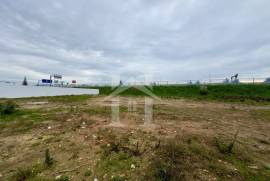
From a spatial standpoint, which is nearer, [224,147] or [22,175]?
[22,175]

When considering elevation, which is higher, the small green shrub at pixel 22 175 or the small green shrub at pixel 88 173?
the small green shrub at pixel 22 175

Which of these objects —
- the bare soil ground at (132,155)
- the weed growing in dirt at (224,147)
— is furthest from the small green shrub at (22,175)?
the weed growing in dirt at (224,147)

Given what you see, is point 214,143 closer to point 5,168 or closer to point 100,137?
point 100,137

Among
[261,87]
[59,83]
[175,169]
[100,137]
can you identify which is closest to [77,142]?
[100,137]

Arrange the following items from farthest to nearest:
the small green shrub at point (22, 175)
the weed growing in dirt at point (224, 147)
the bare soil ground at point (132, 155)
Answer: the weed growing in dirt at point (224, 147)
the bare soil ground at point (132, 155)
the small green shrub at point (22, 175)

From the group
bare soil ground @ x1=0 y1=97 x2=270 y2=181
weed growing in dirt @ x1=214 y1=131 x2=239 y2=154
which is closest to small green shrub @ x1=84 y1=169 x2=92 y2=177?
bare soil ground @ x1=0 y1=97 x2=270 y2=181

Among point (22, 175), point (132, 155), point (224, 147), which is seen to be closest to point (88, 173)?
point (132, 155)

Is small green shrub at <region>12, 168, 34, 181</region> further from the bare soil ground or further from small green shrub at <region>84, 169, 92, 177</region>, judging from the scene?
small green shrub at <region>84, 169, 92, 177</region>

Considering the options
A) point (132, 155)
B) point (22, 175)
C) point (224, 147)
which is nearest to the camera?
point (22, 175)

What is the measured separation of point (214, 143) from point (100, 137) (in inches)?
113

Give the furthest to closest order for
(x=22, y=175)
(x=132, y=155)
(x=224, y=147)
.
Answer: (x=224, y=147), (x=132, y=155), (x=22, y=175)

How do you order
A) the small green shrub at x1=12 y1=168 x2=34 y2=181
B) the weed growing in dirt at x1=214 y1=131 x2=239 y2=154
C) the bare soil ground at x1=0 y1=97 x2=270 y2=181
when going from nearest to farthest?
the small green shrub at x1=12 y1=168 x2=34 y2=181 → the bare soil ground at x1=0 y1=97 x2=270 y2=181 → the weed growing in dirt at x1=214 y1=131 x2=239 y2=154

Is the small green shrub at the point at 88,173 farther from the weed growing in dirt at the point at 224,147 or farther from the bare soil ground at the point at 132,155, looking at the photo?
the weed growing in dirt at the point at 224,147

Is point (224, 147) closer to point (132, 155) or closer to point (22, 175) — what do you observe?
point (132, 155)
